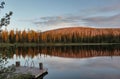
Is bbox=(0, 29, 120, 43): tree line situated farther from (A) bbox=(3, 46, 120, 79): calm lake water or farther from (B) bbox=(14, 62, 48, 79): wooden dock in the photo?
(B) bbox=(14, 62, 48, 79): wooden dock

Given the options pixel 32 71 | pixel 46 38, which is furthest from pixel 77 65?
pixel 46 38

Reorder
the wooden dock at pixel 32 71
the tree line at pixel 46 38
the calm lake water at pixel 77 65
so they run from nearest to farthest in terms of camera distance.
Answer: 1. the wooden dock at pixel 32 71
2. the calm lake water at pixel 77 65
3. the tree line at pixel 46 38

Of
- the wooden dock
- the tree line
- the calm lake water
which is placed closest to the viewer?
the wooden dock

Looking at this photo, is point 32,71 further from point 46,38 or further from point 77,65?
point 46,38

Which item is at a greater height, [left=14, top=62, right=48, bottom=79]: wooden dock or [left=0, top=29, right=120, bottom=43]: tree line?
[left=0, top=29, right=120, bottom=43]: tree line

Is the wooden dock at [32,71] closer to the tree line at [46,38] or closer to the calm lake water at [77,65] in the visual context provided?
the calm lake water at [77,65]

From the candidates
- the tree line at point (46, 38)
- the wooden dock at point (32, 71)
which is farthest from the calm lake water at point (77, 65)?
the tree line at point (46, 38)

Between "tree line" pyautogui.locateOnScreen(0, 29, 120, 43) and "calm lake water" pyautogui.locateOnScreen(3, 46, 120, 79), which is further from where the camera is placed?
"tree line" pyautogui.locateOnScreen(0, 29, 120, 43)

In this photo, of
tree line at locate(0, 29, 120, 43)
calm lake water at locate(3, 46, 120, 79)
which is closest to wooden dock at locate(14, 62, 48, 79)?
calm lake water at locate(3, 46, 120, 79)

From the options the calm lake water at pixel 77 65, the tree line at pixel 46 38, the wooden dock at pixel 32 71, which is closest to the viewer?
the wooden dock at pixel 32 71

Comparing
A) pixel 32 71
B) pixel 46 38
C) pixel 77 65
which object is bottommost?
pixel 77 65

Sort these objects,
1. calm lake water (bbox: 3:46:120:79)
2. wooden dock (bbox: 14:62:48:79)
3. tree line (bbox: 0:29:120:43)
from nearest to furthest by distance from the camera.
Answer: wooden dock (bbox: 14:62:48:79), calm lake water (bbox: 3:46:120:79), tree line (bbox: 0:29:120:43)

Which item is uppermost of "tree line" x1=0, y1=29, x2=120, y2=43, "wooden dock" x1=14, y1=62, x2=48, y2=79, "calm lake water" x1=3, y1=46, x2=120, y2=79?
"tree line" x1=0, y1=29, x2=120, y2=43

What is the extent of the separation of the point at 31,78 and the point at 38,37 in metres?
98.9
